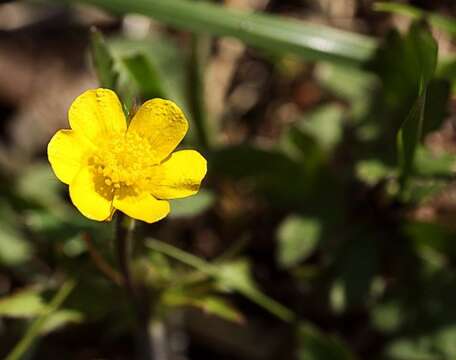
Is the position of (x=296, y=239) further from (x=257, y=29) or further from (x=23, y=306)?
(x=23, y=306)

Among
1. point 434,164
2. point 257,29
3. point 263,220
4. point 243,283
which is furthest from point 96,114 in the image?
point 263,220

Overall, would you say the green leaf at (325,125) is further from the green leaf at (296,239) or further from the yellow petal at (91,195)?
the yellow petal at (91,195)

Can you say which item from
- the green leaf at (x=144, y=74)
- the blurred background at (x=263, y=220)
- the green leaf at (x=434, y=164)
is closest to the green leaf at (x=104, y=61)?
the blurred background at (x=263, y=220)

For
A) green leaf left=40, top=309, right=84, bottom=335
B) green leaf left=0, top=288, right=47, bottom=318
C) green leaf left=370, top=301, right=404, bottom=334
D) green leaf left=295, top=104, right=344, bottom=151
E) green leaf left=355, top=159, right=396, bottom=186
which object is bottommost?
green leaf left=370, top=301, right=404, bottom=334

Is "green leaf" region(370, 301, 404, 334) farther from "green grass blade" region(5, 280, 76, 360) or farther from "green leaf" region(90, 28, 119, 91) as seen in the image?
"green leaf" region(90, 28, 119, 91)

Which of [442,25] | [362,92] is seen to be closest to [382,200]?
[362,92]

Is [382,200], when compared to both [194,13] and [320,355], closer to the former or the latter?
[320,355]

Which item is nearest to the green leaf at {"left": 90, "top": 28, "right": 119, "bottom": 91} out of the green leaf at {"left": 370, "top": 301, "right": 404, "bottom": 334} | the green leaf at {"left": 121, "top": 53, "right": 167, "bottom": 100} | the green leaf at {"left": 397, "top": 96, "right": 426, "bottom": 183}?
the green leaf at {"left": 121, "top": 53, "right": 167, "bottom": 100}
